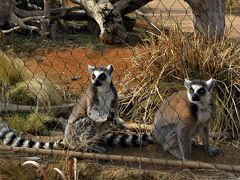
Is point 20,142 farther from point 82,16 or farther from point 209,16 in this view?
point 82,16

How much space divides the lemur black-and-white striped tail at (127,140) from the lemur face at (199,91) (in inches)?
26.8

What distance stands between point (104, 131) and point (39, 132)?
88 centimetres

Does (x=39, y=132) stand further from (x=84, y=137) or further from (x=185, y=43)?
(x=185, y=43)

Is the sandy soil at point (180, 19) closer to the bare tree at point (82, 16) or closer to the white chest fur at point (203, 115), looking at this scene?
the bare tree at point (82, 16)

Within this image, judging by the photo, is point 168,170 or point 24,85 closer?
point 168,170

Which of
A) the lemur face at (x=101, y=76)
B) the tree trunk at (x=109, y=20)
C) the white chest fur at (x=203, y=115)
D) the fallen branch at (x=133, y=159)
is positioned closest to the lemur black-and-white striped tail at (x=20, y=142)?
the fallen branch at (x=133, y=159)

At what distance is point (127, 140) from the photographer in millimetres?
5438

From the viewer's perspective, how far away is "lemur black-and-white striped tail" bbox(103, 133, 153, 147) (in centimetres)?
545

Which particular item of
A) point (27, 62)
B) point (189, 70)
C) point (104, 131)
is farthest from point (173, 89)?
point (27, 62)

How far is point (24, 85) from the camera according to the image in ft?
22.9

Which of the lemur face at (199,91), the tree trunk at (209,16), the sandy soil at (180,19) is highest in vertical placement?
the tree trunk at (209,16)

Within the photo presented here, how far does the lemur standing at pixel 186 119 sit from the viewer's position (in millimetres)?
5125

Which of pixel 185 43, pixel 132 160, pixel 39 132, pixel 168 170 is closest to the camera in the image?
pixel 132 160

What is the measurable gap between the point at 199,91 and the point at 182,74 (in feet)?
4.40
